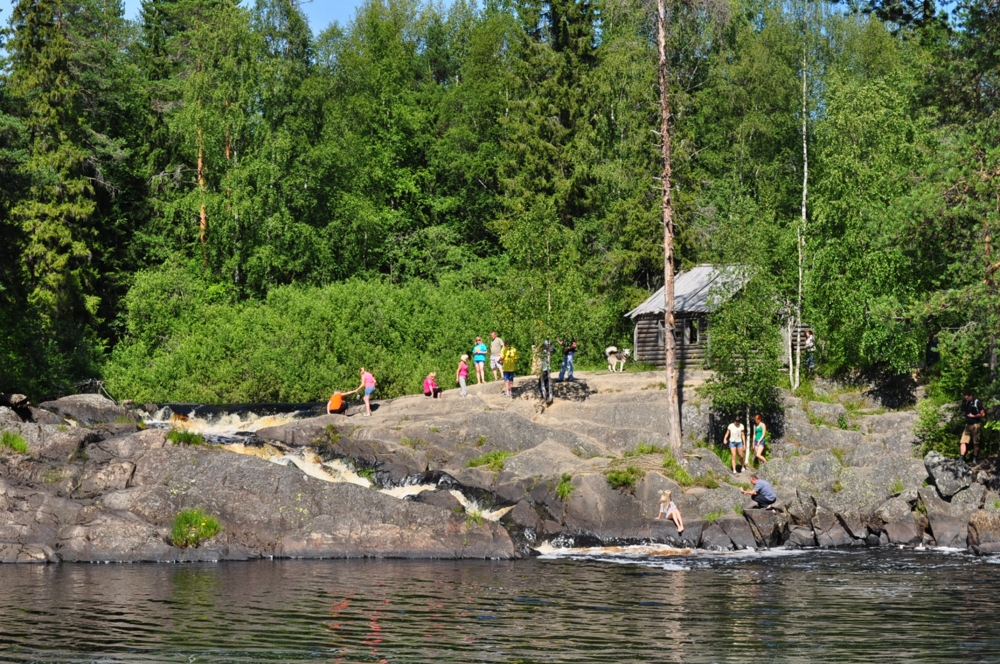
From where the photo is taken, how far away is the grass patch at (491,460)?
3312cm

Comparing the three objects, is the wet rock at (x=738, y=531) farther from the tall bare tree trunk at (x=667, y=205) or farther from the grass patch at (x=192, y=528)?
the grass patch at (x=192, y=528)

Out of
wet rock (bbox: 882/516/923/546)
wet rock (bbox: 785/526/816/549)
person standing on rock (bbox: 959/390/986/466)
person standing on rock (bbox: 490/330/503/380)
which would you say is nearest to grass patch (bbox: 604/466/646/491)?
wet rock (bbox: 785/526/816/549)

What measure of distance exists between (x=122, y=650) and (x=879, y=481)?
22.6 m

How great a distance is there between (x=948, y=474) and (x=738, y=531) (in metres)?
6.49

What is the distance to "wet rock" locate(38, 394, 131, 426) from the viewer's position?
124 feet

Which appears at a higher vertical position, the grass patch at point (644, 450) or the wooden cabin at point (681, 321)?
the wooden cabin at point (681, 321)

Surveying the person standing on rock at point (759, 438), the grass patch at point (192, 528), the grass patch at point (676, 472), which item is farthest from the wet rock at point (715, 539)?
the grass patch at point (192, 528)

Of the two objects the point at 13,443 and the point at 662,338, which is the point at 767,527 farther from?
the point at 13,443

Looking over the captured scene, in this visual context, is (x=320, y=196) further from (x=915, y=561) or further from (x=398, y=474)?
(x=915, y=561)

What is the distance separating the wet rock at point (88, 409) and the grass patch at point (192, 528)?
1133 cm

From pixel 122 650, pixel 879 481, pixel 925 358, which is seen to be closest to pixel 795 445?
pixel 879 481

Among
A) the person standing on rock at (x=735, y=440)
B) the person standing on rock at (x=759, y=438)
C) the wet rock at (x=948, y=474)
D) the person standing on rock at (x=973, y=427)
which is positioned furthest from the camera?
the person standing on rock at (x=759, y=438)

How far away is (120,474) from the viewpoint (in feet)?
93.6

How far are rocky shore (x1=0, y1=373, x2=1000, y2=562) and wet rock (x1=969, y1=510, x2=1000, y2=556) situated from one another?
0.14 ft
